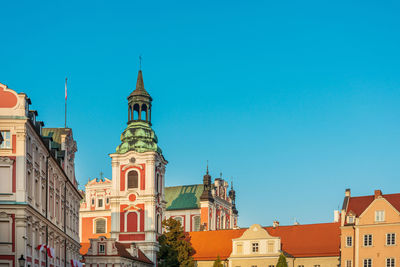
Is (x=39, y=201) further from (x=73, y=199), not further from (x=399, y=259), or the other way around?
(x=399, y=259)

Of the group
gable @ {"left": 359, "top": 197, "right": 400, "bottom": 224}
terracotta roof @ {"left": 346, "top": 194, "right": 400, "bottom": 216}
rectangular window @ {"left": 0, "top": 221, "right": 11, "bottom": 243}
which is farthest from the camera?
terracotta roof @ {"left": 346, "top": 194, "right": 400, "bottom": 216}

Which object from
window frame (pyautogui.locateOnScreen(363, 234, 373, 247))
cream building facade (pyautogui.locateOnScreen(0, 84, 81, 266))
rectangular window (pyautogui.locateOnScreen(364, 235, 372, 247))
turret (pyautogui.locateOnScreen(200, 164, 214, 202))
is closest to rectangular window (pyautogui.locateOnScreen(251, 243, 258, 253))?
window frame (pyautogui.locateOnScreen(363, 234, 373, 247))

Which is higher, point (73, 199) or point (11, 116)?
point (11, 116)

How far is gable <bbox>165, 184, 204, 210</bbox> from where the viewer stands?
12038 centimetres

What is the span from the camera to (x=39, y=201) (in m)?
42.9

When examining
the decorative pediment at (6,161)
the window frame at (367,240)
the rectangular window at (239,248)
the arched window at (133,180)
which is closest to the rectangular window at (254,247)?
the rectangular window at (239,248)

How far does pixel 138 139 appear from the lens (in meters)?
96.5

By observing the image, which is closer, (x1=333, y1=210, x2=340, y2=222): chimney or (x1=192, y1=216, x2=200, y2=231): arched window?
(x1=333, y1=210, x2=340, y2=222): chimney

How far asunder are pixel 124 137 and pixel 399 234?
45604mm

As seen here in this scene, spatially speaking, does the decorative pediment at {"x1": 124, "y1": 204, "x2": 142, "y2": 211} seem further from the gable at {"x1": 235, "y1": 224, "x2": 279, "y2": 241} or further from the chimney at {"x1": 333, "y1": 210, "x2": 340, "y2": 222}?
the chimney at {"x1": 333, "y1": 210, "x2": 340, "y2": 222}

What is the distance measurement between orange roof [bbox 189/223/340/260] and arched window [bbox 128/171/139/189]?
12055 millimetres

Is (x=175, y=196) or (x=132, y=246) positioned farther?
(x=175, y=196)

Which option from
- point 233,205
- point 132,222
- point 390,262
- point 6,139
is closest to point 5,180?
point 6,139

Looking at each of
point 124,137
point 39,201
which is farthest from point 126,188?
point 39,201
